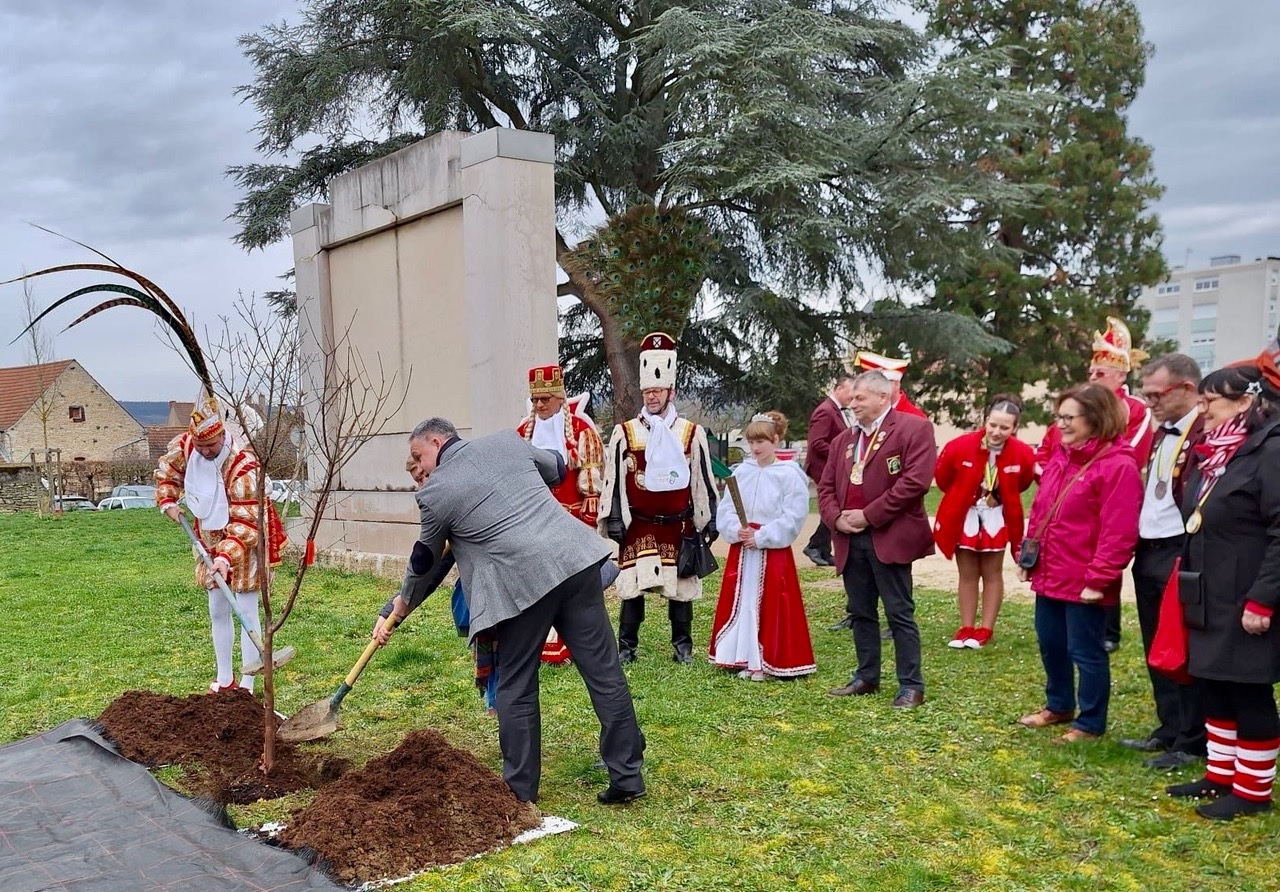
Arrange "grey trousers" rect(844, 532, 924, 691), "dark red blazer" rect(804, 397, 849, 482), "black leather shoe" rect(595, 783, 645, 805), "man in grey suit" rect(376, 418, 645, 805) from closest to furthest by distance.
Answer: "man in grey suit" rect(376, 418, 645, 805)
"black leather shoe" rect(595, 783, 645, 805)
"grey trousers" rect(844, 532, 924, 691)
"dark red blazer" rect(804, 397, 849, 482)

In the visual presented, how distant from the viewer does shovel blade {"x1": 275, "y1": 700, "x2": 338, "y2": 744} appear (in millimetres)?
5098

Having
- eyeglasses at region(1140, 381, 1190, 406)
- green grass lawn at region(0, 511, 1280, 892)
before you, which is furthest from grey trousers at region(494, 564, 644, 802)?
eyeglasses at region(1140, 381, 1190, 406)

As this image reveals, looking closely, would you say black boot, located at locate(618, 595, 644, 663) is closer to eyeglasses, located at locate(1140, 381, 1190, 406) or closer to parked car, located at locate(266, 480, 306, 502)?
parked car, located at locate(266, 480, 306, 502)

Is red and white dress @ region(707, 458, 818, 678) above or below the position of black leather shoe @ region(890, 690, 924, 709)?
above

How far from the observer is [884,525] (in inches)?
231

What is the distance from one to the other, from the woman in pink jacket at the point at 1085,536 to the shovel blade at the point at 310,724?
370 cm

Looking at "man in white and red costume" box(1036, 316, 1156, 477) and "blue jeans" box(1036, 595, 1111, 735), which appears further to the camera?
"man in white and red costume" box(1036, 316, 1156, 477)

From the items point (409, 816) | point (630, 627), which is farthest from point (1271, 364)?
point (630, 627)

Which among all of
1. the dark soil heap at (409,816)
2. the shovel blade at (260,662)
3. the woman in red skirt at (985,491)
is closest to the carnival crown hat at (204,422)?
the shovel blade at (260,662)

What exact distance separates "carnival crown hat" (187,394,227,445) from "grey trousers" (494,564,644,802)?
8.51 ft

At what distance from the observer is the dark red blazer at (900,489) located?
5777mm

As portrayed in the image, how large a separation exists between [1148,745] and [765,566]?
2.44 meters

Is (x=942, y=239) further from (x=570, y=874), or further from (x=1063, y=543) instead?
(x=570, y=874)

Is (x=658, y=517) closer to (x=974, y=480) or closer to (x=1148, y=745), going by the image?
(x=974, y=480)
